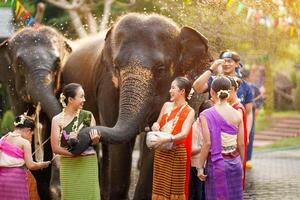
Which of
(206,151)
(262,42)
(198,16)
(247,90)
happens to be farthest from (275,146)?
(206,151)

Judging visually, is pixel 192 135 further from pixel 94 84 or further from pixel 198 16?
pixel 198 16

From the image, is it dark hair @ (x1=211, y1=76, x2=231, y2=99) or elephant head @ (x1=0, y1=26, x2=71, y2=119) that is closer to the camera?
dark hair @ (x1=211, y1=76, x2=231, y2=99)

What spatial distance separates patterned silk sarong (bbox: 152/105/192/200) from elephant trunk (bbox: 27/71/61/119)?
216 cm

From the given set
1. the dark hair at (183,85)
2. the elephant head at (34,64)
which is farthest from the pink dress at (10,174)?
the elephant head at (34,64)

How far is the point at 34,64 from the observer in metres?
11.4

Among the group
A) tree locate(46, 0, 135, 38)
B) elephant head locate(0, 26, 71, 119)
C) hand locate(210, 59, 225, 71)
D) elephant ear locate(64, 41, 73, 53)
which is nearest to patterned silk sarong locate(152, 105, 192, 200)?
hand locate(210, 59, 225, 71)

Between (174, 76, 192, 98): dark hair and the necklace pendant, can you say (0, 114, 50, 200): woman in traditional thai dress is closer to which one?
the necklace pendant

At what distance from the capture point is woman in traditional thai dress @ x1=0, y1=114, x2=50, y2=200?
8.52m

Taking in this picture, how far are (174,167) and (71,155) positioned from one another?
3.56 ft

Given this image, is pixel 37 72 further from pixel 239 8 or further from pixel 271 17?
pixel 271 17

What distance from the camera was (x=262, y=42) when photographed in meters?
18.6

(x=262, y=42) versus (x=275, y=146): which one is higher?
(x=262, y=42)

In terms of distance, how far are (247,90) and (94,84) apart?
1968 millimetres

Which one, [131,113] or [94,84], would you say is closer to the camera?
[131,113]
